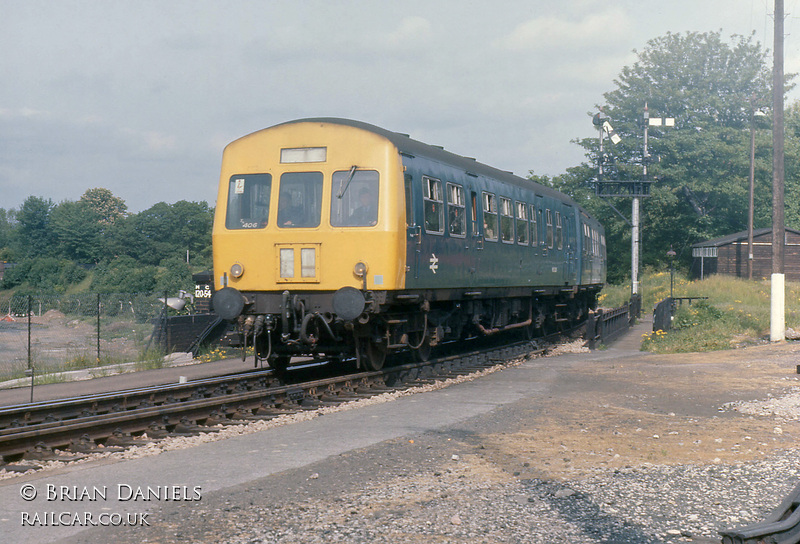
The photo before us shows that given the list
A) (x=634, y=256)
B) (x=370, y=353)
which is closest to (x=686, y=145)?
(x=634, y=256)

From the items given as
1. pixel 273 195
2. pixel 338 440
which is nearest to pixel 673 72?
pixel 273 195

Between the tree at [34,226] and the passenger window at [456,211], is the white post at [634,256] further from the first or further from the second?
the tree at [34,226]

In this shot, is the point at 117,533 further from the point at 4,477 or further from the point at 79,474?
the point at 4,477

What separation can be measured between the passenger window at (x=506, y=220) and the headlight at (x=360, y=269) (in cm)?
491

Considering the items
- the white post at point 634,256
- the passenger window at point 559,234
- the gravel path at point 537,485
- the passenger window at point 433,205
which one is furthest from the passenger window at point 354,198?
the white post at point 634,256

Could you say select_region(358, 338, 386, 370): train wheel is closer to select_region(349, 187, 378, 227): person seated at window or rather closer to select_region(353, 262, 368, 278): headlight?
select_region(353, 262, 368, 278): headlight

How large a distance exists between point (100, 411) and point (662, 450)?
5.91 metres

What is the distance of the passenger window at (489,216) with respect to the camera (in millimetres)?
14438

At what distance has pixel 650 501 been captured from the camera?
5.42 meters

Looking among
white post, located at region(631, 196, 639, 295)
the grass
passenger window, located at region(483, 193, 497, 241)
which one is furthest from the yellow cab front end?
white post, located at region(631, 196, 639, 295)

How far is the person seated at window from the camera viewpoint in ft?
35.8

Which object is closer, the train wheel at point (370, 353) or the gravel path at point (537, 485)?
the gravel path at point (537, 485)

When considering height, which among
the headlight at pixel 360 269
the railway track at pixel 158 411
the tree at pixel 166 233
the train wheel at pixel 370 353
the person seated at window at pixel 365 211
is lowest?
the railway track at pixel 158 411

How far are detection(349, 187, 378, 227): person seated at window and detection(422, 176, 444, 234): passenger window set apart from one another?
1.21 meters
